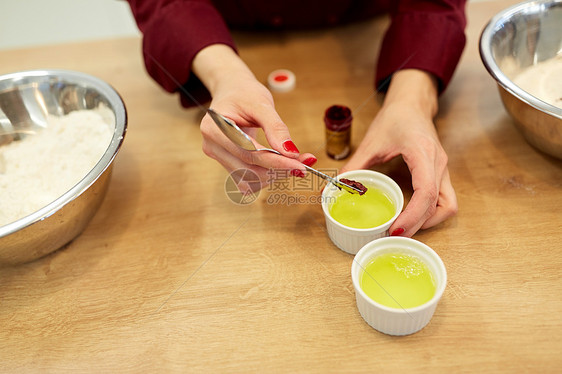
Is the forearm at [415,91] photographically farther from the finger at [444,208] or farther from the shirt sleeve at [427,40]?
the finger at [444,208]

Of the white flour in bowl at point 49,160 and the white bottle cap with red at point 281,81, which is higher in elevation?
the white flour in bowl at point 49,160

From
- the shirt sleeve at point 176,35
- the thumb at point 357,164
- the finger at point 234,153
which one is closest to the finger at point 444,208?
the thumb at point 357,164

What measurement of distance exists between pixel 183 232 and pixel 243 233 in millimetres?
119

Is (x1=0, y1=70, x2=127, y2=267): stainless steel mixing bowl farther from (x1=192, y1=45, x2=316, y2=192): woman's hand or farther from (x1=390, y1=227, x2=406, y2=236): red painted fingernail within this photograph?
(x1=390, y1=227, x2=406, y2=236): red painted fingernail

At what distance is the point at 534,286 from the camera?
0.75m

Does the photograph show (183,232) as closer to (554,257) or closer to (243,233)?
(243,233)

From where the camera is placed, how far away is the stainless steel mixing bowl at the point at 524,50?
86cm

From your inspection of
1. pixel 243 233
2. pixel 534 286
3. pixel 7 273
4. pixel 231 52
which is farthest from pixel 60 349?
pixel 534 286

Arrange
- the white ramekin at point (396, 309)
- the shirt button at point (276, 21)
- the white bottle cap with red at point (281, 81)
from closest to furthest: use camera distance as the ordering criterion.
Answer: the white ramekin at point (396, 309) < the white bottle cap with red at point (281, 81) < the shirt button at point (276, 21)

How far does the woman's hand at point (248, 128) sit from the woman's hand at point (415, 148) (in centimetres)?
17

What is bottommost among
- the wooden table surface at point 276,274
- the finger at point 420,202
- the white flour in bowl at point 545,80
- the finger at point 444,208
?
the wooden table surface at point 276,274

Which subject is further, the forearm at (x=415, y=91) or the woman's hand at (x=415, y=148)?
the forearm at (x=415, y=91)

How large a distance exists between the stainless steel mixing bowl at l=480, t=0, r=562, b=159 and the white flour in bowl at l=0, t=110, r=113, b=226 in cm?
79

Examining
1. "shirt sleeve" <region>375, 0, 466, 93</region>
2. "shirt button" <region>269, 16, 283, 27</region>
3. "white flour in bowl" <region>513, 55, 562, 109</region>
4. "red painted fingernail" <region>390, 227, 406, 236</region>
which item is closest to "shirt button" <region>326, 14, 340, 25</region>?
"shirt button" <region>269, 16, 283, 27</region>
